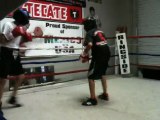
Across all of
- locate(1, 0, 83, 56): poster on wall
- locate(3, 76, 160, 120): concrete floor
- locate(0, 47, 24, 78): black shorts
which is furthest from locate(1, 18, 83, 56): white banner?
locate(0, 47, 24, 78): black shorts

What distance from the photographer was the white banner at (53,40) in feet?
12.0

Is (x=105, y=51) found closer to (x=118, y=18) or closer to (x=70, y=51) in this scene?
(x=70, y=51)

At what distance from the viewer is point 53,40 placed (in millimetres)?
3957

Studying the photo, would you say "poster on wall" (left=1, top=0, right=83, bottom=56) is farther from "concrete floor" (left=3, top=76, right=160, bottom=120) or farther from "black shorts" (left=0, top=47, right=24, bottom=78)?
"black shorts" (left=0, top=47, right=24, bottom=78)

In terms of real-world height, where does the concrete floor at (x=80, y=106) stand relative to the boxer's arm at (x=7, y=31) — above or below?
below

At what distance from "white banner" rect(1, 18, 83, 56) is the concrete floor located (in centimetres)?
74

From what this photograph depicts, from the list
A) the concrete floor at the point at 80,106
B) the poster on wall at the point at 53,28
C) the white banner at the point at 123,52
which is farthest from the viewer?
the white banner at the point at 123,52

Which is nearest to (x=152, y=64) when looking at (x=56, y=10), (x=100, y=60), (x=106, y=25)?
(x=106, y=25)

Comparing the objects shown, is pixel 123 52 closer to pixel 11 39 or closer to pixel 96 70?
pixel 96 70

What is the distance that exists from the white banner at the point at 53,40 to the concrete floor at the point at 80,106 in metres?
0.74

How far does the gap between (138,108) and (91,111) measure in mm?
508

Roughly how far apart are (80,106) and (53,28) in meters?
1.96

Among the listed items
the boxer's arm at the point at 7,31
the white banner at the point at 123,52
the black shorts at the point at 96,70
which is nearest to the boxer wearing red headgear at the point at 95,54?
the black shorts at the point at 96,70

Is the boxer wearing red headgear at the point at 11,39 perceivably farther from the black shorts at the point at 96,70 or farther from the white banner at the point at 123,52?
the white banner at the point at 123,52
